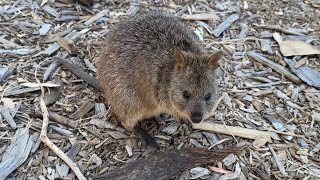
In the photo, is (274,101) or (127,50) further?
(274,101)

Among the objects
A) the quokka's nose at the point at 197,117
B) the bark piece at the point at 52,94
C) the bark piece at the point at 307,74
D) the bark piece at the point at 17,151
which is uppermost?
the quokka's nose at the point at 197,117

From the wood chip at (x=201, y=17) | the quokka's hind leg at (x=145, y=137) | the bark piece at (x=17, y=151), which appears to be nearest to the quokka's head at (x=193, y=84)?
the quokka's hind leg at (x=145, y=137)

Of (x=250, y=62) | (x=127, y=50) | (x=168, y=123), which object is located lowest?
(x=168, y=123)

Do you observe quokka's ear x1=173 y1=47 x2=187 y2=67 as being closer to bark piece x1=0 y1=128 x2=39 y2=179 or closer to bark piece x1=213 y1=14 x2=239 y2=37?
bark piece x1=0 y1=128 x2=39 y2=179

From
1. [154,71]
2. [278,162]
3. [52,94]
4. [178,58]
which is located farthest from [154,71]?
[278,162]

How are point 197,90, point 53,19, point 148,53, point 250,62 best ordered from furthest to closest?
point 53,19 < point 250,62 < point 148,53 < point 197,90

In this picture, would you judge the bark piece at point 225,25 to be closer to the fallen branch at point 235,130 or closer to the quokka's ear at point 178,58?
the fallen branch at point 235,130

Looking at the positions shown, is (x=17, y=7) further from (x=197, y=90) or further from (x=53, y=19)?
(x=197, y=90)

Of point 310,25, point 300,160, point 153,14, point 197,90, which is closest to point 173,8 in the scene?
point 153,14
